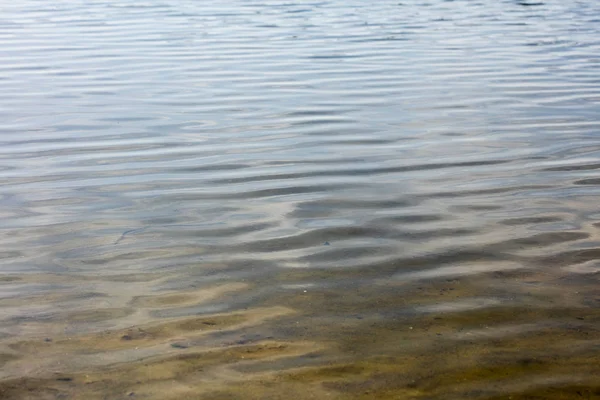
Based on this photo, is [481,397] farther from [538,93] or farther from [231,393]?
[538,93]

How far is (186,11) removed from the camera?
20.0 metres

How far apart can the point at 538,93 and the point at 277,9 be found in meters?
11.4

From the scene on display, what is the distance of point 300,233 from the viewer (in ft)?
16.9

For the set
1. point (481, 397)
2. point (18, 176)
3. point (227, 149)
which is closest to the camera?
point (481, 397)

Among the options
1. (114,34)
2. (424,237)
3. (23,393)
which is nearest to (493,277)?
(424,237)

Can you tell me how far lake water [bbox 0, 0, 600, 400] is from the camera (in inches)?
139

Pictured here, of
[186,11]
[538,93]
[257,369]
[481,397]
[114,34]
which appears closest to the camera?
[481,397]

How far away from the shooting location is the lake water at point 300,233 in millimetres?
3525

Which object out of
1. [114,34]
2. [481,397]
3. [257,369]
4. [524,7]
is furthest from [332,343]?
[524,7]

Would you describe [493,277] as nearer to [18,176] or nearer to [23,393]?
Result: [23,393]

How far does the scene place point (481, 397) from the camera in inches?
128

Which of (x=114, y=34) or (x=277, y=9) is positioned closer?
(x=114, y=34)

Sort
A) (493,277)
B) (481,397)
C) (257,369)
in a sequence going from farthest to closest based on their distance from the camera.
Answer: (493,277)
(257,369)
(481,397)

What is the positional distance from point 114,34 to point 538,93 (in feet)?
28.1
